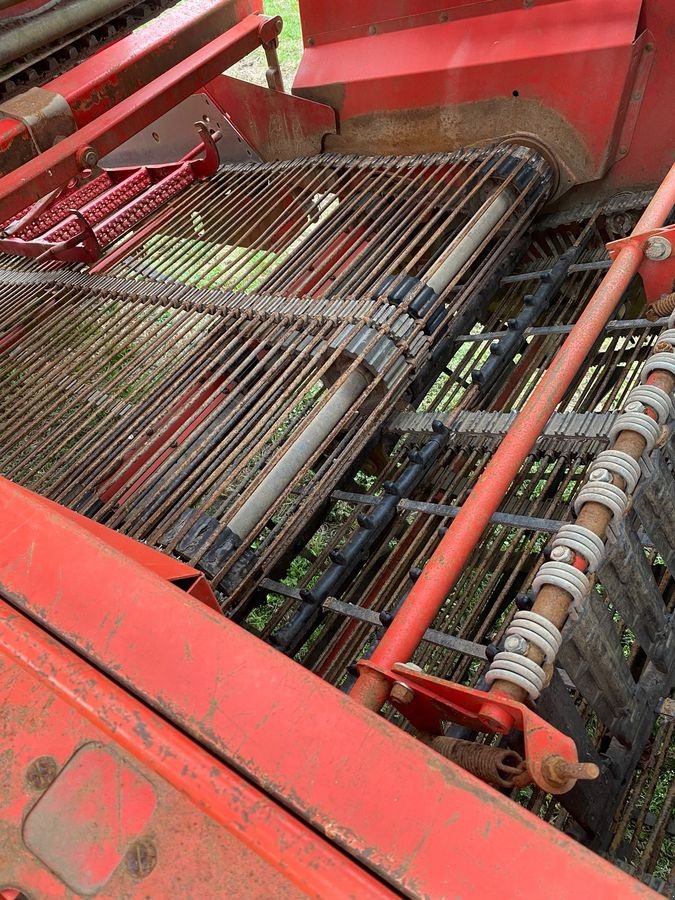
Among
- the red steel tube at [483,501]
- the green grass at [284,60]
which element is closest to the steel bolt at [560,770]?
the red steel tube at [483,501]

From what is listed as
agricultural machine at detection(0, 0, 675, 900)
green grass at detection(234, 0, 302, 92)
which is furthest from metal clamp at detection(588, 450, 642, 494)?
green grass at detection(234, 0, 302, 92)

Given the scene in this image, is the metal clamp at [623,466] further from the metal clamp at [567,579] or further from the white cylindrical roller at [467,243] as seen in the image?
the white cylindrical roller at [467,243]

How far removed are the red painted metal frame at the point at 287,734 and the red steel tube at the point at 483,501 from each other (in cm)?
21

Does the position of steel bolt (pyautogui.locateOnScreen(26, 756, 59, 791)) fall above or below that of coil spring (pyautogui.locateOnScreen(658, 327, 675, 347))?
below

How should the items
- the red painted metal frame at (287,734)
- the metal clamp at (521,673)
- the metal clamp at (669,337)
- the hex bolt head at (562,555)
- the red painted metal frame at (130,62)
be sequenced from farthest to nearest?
1. the red painted metal frame at (130,62)
2. the metal clamp at (669,337)
3. the hex bolt head at (562,555)
4. the metal clamp at (521,673)
5. the red painted metal frame at (287,734)

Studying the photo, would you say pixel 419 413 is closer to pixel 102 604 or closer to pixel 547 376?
pixel 547 376

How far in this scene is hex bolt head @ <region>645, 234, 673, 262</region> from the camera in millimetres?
1605

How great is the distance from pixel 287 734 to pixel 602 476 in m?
0.69

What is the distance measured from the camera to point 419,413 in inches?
→ 96.2

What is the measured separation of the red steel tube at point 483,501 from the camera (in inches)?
44.2

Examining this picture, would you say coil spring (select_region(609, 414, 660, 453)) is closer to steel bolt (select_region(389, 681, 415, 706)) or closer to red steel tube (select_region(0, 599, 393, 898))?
steel bolt (select_region(389, 681, 415, 706))

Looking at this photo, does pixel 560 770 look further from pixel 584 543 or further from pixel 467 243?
pixel 467 243

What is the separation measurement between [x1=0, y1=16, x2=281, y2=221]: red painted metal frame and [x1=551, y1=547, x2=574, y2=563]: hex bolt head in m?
2.19

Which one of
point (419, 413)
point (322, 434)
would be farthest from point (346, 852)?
point (419, 413)
